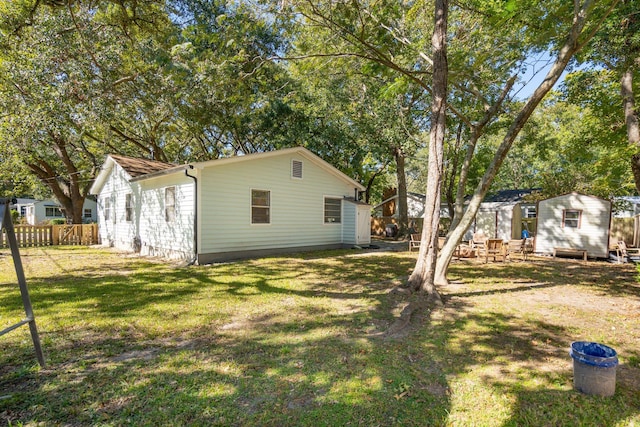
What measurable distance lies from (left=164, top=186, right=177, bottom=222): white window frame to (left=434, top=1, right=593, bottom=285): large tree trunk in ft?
28.8

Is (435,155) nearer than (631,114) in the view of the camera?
Yes

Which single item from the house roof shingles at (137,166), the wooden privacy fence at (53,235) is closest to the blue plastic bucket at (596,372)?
the house roof shingles at (137,166)

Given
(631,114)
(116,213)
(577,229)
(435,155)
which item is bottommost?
(577,229)

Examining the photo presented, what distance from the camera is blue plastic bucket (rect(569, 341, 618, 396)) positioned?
2.91m

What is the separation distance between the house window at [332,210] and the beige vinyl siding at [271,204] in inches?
9.5

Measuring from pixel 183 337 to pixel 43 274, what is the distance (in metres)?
6.71

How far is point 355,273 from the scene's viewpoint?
8.83 m

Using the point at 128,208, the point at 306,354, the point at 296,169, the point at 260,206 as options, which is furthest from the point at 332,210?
the point at 306,354

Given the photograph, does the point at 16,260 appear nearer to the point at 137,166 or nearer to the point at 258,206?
the point at 258,206

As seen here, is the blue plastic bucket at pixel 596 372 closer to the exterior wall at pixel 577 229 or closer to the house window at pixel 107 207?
the exterior wall at pixel 577 229

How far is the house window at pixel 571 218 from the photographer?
507 inches

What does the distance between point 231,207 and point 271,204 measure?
1.64 m

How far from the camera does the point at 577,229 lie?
12.9 meters

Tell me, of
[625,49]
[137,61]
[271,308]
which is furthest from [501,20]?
[137,61]
